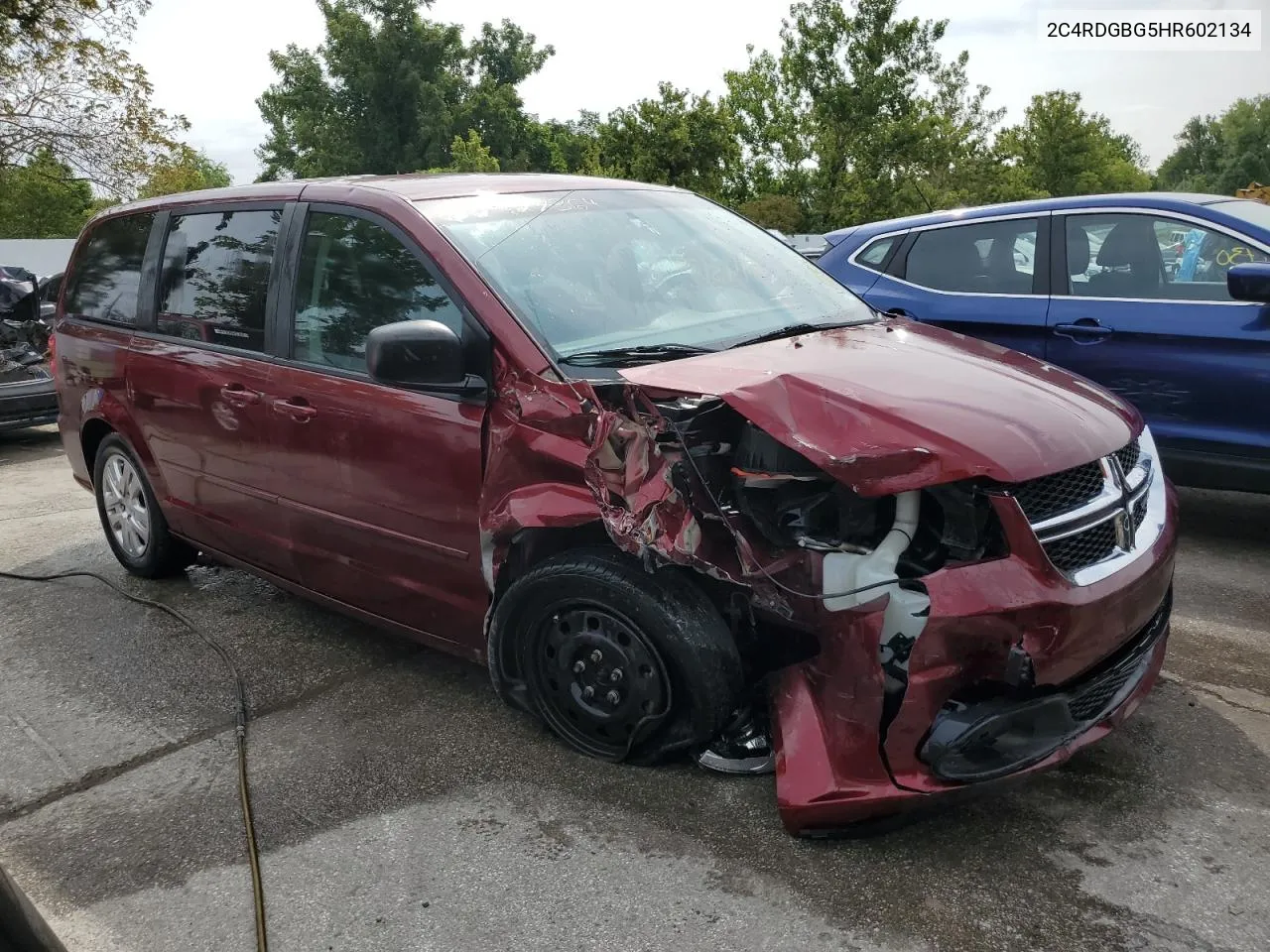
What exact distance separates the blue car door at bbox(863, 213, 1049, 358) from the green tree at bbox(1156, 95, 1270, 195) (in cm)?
7586

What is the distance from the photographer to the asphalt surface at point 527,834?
7.66 feet

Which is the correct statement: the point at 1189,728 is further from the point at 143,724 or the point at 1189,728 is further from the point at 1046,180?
the point at 1046,180

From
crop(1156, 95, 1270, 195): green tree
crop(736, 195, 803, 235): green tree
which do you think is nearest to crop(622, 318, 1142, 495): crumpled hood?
crop(736, 195, 803, 235): green tree

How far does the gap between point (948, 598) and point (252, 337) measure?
8.84 ft

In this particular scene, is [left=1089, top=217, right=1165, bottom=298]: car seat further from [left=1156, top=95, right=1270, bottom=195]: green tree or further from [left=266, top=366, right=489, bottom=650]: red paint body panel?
[left=1156, top=95, right=1270, bottom=195]: green tree

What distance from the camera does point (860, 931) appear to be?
2.28 m

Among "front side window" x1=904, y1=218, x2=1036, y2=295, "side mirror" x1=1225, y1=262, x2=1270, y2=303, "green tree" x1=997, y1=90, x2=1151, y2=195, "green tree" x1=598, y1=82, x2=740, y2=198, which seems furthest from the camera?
"green tree" x1=997, y1=90, x2=1151, y2=195

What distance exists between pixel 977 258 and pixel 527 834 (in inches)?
161

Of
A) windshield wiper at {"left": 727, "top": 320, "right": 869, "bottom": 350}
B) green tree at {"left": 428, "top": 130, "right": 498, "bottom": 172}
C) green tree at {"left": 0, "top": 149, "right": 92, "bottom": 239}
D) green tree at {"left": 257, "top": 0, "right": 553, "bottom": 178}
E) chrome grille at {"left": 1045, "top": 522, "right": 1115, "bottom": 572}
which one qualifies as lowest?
chrome grille at {"left": 1045, "top": 522, "right": 1115, "bottom": 572}

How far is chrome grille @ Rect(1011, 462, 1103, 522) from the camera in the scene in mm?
2418

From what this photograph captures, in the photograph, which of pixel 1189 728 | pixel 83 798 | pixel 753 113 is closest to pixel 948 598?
pixel 1189 728

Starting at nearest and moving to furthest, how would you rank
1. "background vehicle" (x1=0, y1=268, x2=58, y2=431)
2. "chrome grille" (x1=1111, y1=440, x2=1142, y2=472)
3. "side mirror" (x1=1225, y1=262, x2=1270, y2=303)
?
"chrome grille" (x1=1111, y1=440, x2=1142, y2=472) → "side mirror" (x1=1225, y1=262, x2=1270, y2=303) → "background vehicle" (x1=0, y1=268, x2=58, y2=431)

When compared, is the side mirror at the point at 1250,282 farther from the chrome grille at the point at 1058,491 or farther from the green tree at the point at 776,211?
the green tree at the point at 776,211

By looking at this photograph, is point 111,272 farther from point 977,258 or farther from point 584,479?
point 977,258
